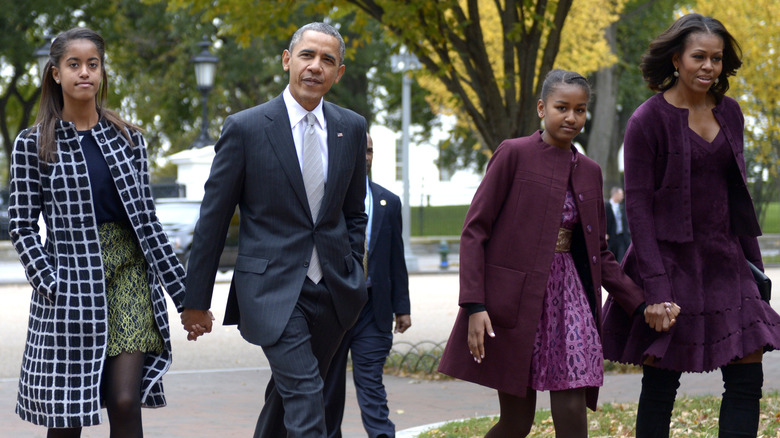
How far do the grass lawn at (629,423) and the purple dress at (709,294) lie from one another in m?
1.81

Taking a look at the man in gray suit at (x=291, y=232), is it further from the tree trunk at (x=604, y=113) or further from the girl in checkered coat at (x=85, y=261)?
the tree trunk at (x=604, y=113)

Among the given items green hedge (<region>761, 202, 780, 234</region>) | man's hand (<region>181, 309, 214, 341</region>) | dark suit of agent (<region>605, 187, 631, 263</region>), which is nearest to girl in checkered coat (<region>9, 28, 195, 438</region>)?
man's hand (<region>181, 309, 214, 341</region>)

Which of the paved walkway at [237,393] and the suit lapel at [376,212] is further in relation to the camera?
the paved walkway at [237,393]

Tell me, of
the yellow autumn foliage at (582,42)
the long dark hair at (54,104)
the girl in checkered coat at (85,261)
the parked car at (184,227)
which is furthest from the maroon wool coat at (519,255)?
the yellow autumn foliage at (582,42)

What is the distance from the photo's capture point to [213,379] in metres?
9.82

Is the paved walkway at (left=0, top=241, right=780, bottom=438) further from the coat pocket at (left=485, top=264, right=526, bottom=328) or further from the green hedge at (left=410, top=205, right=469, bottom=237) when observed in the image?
the green hedge at (left=410, top=205, right=469, bottom=237)

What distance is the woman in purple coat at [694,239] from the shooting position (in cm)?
456

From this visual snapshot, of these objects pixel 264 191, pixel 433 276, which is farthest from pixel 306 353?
pixel 433 276

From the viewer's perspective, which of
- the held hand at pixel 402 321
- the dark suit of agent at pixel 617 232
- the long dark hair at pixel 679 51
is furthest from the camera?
the dark suit of agent at pixel 617 232

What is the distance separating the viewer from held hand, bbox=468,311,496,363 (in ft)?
14.8

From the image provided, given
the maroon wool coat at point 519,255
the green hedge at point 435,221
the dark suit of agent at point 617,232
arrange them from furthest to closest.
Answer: the green hedge at point 435,221 → the dark suit of agent at point 617,232 → the maroon wool coat at point 519,255

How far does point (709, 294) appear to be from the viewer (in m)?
4.59

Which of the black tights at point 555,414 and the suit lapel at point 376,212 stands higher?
the suit lapel at point 376,212

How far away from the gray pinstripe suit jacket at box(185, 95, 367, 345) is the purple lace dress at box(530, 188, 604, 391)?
79 centimetres
